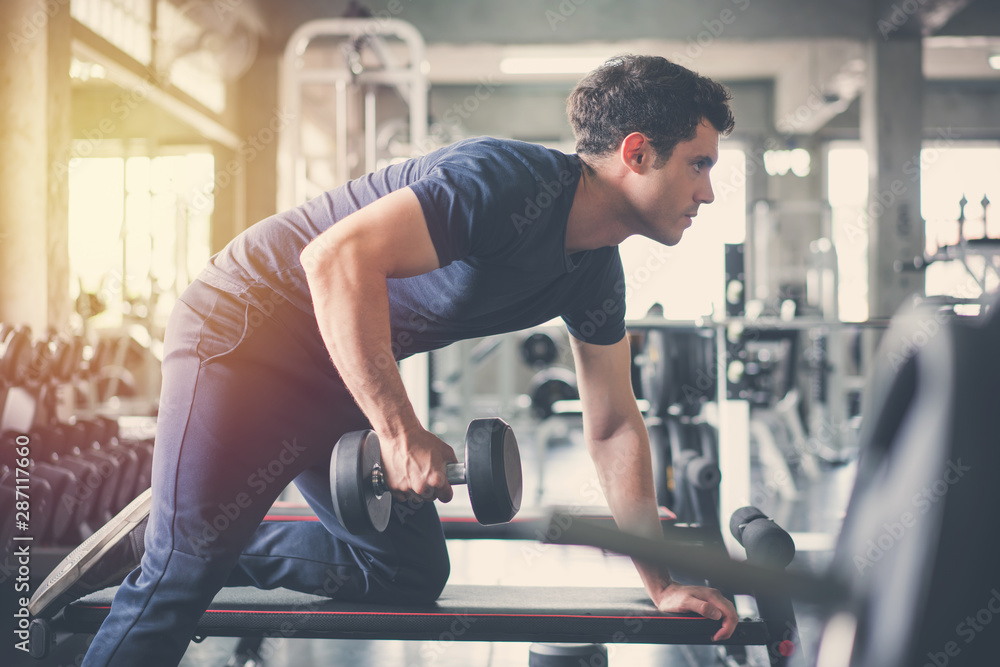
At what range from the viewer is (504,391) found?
597 centimetres

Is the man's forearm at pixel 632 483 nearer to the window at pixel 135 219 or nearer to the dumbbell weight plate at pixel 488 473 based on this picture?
the dumbbell weight plate at pixel 488 473

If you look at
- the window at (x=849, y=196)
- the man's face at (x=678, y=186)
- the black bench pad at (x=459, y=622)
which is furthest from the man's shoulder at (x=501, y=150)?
the window at (x=849, y=196)

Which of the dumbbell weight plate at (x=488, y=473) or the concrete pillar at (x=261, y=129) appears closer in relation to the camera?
the dumbbell weight plate at (x=488, y=473)

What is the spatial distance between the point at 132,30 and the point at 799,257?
7.24 meters

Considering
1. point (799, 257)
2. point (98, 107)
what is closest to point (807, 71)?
point (799, 257)

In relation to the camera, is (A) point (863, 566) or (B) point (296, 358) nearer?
(A) point (863, 566)

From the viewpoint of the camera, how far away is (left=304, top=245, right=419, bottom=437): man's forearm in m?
1.04

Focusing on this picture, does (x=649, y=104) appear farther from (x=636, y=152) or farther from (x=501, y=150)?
(x=501, y=150)

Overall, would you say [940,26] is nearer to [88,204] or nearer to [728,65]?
[728,65]

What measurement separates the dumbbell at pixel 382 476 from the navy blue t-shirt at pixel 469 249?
0.85ft

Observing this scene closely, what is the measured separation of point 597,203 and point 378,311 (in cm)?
42

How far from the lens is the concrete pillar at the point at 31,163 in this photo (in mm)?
3753

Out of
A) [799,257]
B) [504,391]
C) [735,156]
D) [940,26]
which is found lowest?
[504,391]

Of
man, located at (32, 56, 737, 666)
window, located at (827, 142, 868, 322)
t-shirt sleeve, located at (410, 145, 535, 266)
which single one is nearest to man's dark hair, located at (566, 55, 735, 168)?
man, located at (32, 56, 737, 666)
